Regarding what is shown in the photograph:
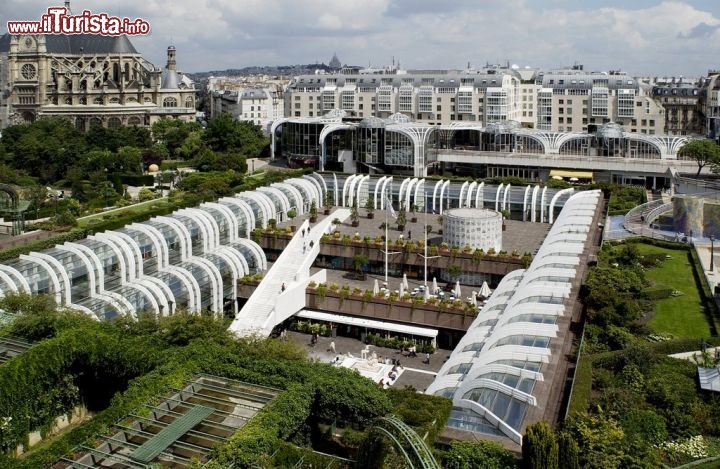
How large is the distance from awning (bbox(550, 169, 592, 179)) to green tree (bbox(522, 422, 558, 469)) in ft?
210

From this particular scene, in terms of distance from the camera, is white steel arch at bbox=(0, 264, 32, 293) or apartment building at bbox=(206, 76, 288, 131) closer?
white steel arch at bbox=(0, 264, 32, 293)

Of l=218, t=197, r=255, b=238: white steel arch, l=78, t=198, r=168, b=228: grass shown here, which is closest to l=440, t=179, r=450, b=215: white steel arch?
l=218, t=197, r=255, b=238: white steel arch

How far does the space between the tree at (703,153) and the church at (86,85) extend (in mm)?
82080

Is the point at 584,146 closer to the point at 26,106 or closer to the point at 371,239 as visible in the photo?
the point at 371,239

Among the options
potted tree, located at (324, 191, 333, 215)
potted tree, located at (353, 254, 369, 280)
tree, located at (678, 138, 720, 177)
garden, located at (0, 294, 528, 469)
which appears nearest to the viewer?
garden, located at (0, 294, 528, 469)

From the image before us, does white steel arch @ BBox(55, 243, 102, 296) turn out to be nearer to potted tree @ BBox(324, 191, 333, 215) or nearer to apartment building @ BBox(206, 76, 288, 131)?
potted tree @ BBox(324, 191, 333, 215)

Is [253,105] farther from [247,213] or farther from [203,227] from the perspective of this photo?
[203,227]

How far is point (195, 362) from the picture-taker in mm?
26797

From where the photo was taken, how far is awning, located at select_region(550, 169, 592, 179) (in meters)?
80.2

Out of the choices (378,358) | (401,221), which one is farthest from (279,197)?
(378,358)

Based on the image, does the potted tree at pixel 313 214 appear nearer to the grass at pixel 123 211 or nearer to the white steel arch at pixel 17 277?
the grass at pixel 123 211

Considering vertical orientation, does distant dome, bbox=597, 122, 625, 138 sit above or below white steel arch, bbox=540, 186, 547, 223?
above

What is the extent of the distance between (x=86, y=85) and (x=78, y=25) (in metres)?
10.2

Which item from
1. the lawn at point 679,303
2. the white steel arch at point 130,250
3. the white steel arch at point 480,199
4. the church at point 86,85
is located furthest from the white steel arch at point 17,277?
the church at point 86,85
